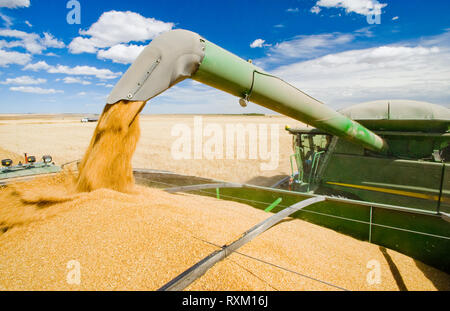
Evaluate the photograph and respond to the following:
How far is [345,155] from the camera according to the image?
5.42 meters

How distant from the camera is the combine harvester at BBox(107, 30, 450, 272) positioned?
7.89 feet

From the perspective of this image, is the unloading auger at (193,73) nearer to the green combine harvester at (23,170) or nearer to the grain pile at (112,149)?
the grain pile at (112,149)

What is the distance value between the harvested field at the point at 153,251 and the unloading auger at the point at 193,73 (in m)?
1.31

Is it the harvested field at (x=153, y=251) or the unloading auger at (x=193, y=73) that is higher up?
the unloading auger at (x=193, y=73)

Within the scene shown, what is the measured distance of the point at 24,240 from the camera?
2.38 metres

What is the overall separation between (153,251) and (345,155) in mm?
4754

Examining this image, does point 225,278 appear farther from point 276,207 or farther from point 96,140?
point 276,207

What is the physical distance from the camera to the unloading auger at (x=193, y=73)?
2336mm

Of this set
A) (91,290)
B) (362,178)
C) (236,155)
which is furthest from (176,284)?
(236,155)
